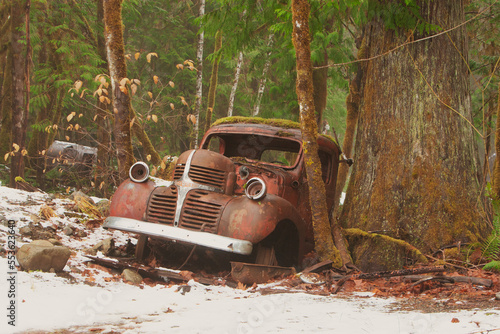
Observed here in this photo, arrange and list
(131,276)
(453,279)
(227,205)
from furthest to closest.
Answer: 1. (227,205)
2. (131,276)
3. (453,279)

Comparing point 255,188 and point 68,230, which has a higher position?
point 255,188

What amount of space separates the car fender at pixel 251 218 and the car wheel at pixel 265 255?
46 centimetres

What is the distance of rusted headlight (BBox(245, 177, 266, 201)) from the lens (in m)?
5.19

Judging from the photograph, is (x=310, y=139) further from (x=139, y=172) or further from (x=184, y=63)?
(x=184, y=63)

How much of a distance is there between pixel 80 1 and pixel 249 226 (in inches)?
576

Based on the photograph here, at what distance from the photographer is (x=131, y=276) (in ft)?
15.9

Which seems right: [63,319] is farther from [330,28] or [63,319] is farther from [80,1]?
[80,1]

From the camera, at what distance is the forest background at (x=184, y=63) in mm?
7031

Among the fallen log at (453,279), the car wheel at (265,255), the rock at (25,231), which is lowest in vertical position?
the rock at (25,231)

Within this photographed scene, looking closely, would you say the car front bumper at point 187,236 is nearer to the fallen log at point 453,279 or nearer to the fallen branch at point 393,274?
the fallen branch at point 393,274

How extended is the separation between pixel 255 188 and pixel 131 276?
68.7 inches

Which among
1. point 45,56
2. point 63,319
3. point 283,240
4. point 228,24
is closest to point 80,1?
point 45,56

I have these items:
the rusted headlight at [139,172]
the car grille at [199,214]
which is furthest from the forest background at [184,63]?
the car grille at [199,214]

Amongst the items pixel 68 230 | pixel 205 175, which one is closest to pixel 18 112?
pixel 68 230
